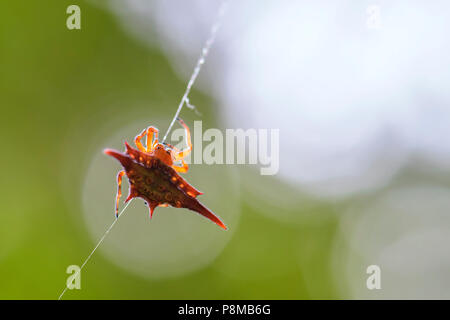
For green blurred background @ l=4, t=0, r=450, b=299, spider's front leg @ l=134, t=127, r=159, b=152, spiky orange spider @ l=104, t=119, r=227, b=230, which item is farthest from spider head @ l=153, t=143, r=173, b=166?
green blurred background @ l=4, t=0, r=450, b=299

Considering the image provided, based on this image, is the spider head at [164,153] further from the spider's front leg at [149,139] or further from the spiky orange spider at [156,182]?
the spider's front leg at [149,139]

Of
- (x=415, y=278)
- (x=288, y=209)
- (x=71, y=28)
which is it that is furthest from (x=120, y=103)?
(x=415, y=278)

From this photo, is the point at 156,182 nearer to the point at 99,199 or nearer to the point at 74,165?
the point at 74,165

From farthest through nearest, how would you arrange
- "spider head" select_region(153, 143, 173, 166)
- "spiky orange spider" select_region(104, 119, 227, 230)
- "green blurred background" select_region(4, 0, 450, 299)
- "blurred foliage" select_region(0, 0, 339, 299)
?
"green blurred background" select_region(4, 0, 450, 299) < "blurred foliage" select_region(0, 0, 339, 299) < "spider head" select_region(153, 143, 173, 166) < "spiky orange spider" select_region(104, 119, 227, 230)

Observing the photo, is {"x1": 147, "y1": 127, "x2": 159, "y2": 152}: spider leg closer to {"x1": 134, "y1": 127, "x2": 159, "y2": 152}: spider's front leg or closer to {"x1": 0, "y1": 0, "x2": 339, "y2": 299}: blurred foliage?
{"x1": 134, "y1": 127, "x2": 159, "y2": 152}: spider's front leg

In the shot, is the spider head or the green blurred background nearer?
the spider head

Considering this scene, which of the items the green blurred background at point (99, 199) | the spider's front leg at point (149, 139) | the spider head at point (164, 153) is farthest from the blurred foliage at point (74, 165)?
the spider head at point (164, 153)


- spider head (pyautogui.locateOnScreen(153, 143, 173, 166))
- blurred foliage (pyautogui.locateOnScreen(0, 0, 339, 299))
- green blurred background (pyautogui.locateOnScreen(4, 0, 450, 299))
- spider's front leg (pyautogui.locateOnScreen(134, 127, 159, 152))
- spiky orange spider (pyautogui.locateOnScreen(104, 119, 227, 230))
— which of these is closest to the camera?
spiky orange spider (pyautogui.locateOnScreen(104, 119, 227, 230))

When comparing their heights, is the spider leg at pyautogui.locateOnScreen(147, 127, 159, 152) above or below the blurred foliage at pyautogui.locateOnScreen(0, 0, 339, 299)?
below

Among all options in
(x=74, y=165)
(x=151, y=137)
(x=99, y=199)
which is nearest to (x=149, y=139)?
(x=151, y=137)

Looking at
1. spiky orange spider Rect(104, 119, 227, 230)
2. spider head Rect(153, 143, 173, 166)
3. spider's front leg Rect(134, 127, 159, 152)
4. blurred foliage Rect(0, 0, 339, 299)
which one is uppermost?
blurred foliage Rect(0, 0, 339, 299)
